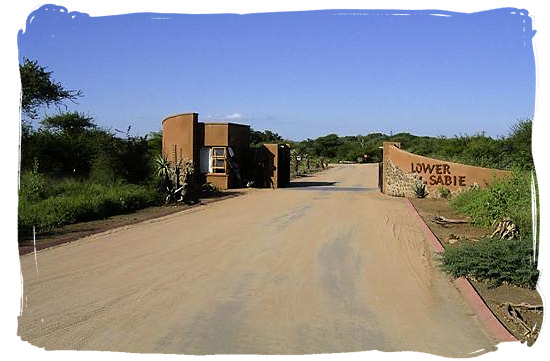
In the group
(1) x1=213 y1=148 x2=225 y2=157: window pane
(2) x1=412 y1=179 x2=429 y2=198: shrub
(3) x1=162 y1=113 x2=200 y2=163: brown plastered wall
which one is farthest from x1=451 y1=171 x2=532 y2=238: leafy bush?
(1) x1=213 y1=148 x2=225 y2=157: window pane

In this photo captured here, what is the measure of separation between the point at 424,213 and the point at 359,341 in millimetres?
12012

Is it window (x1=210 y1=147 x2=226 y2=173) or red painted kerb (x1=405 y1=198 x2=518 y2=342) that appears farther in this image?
window (x1=210 y1=147 x2=226 y2=173)

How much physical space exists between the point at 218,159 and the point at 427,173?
8.90 m

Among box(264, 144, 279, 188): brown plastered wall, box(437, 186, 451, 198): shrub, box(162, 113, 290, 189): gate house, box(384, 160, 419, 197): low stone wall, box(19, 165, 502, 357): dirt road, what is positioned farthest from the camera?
box(264, 144, 279, 188): brown plastered wall

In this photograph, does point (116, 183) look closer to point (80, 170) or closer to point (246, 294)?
point (80, 170)

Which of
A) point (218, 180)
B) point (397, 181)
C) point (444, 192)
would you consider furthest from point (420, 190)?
point (218, 180)

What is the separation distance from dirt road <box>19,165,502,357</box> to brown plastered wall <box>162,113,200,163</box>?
447 inches

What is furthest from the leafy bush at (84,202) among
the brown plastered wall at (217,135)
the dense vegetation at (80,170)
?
the brown plastered wall at (217,135)

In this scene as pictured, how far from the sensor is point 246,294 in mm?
6340

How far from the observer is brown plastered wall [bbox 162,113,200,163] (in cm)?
2322

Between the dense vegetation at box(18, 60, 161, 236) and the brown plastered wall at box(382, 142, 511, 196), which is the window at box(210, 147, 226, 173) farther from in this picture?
the brown plastered wall at box(382, 142, 511, 196)

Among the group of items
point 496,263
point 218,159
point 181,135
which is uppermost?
point 181,135

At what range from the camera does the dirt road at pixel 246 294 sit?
4512 millimetres

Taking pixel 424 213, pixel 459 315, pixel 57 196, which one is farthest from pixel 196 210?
pixel 459 315
